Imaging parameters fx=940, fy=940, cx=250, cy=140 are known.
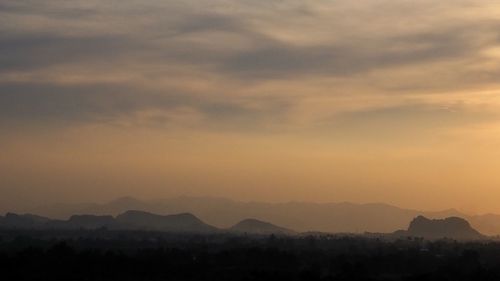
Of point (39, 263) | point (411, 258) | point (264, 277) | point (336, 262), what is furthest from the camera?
point (411, 258)

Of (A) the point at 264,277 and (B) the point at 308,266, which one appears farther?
(B) the point at 308,266

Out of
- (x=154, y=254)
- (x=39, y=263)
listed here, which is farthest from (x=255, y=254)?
(x=39, y=263)

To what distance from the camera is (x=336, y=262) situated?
13188 cm

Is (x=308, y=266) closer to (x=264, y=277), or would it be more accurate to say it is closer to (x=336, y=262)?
(x=336, y=262)

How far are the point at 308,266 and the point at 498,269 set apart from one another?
80.2ft

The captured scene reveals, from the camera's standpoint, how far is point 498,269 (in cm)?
11856

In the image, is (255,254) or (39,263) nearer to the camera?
(39,263)

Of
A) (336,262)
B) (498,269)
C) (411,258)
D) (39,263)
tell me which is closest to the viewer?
Result: (39,263)

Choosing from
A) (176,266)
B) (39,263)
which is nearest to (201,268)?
(176,266)

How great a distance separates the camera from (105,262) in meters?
114

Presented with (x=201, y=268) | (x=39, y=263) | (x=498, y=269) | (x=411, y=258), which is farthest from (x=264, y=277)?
(x=411, y=258)

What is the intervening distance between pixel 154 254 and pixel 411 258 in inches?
A: 1544

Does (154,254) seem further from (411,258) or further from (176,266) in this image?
(411,258)

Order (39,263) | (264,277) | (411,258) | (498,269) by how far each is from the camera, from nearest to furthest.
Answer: (264,277)
(39,263)
(498,269)
(411,258)
